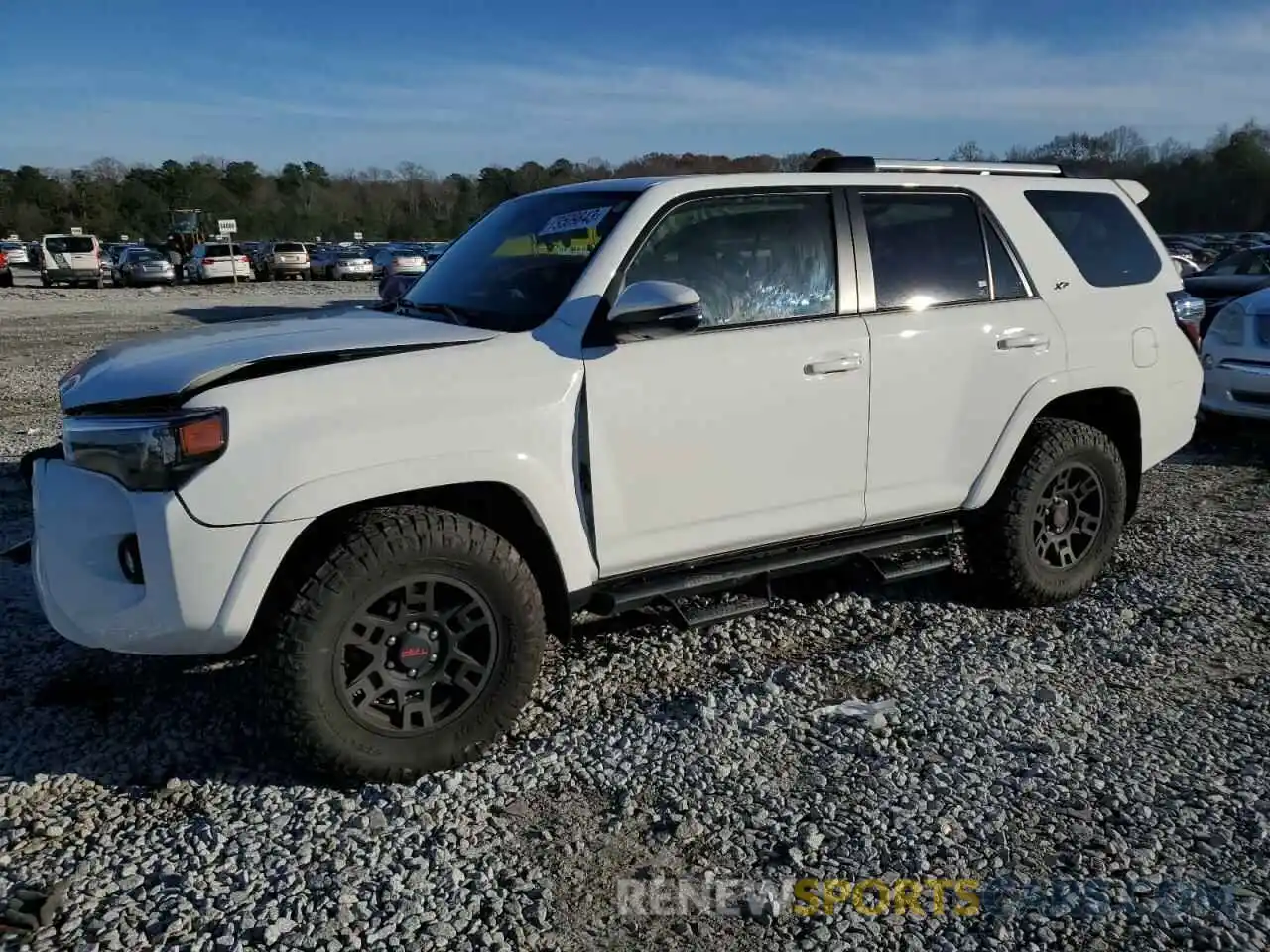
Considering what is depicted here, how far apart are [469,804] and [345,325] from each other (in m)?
1.70

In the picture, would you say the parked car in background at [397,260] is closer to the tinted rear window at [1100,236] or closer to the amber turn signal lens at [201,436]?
the tinted rear window at [1100,236]

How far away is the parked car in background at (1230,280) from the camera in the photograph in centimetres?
974

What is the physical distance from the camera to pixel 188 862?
2830 mm

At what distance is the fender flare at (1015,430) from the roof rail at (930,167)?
3.20 ft

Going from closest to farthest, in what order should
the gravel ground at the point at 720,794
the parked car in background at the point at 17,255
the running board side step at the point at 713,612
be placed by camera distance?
the gravel ground at the point at 720,794 → the running board side step at the point at 713,612 → the parked car in background at the point at 17,255

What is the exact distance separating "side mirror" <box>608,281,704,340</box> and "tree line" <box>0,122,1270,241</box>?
1736 inches

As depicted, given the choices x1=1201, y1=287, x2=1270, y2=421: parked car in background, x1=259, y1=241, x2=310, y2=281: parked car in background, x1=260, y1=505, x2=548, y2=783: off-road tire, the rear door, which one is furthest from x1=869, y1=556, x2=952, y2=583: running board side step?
x1=259, y1=241, x2=310, y2=281: parked car in background

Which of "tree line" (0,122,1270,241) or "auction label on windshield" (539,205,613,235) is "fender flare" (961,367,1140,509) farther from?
"tree line" (0,122,1270,241)

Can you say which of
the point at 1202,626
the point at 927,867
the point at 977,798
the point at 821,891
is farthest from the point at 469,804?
the point at 1202,626

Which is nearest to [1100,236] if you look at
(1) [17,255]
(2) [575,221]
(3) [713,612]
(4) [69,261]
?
(2) [575,221]

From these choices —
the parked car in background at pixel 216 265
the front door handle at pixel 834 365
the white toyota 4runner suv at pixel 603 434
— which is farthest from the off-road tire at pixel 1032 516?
the parked car in background at pixel 216 265

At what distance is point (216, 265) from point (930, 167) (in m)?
35.5

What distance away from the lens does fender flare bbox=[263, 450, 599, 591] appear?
295 centimetres

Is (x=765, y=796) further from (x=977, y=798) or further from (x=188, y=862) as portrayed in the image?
(x=188, y=862)
